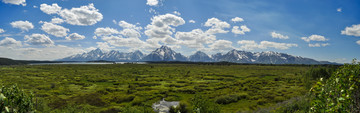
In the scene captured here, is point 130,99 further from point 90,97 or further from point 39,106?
point 39,106

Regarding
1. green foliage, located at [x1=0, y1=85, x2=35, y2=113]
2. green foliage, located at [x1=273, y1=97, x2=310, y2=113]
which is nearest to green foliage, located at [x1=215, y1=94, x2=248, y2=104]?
green foliage, located at [x1=273, y1=97, x2=310, y2=113]

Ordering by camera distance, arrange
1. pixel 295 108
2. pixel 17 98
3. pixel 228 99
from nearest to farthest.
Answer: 1. pixel 17 98
2. pixel 295 108
3. pixel 228 99

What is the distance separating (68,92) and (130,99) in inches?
1147

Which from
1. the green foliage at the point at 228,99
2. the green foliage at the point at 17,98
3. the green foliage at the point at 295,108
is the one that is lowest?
the green foliage at the point at 228,99

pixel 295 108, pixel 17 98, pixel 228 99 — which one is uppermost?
pixel 17 98

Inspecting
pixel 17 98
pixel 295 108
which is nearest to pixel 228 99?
pixel 295 108

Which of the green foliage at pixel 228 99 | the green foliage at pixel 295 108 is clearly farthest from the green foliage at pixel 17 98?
the green foliage at pixel 228 99

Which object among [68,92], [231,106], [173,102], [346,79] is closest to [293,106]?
[231,106]

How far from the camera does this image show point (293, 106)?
4000 cm

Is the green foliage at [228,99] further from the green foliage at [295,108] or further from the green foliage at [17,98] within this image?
the green foliage at [17,98]

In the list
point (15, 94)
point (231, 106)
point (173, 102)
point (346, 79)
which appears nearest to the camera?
point (346, 79)

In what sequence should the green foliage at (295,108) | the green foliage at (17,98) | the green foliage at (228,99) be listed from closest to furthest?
the green foliage at (17,98)
the green foliage at (295,108)
the green foliage at (228,99)

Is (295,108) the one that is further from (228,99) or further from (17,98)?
(17,98)

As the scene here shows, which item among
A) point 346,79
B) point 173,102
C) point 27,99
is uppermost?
point 346,79
